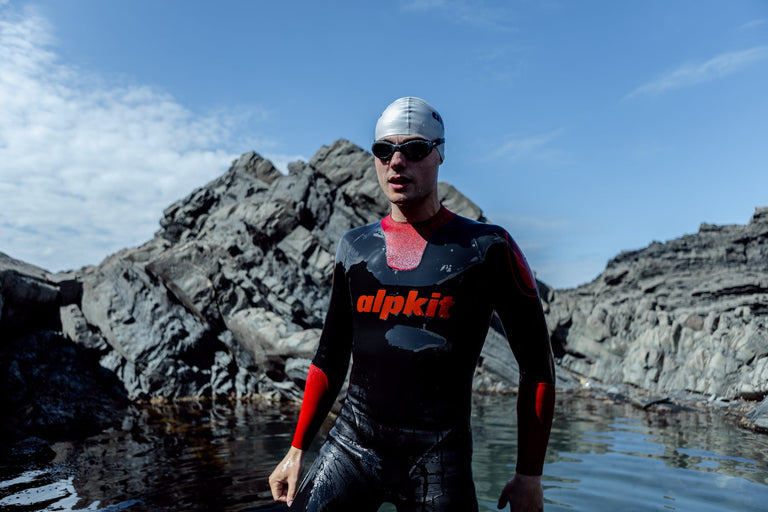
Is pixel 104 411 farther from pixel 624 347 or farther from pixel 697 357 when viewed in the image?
pixel 624 347

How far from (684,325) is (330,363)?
18.0 meters

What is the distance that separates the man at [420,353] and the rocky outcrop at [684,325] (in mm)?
12129

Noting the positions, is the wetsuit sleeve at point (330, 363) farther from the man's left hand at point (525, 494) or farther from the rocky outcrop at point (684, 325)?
the rocky outcrop at point (684, 325)

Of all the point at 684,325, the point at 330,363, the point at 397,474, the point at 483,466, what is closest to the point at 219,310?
the point at 483,466

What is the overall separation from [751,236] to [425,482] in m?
41.8

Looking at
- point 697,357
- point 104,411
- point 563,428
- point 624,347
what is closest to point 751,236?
point 624,347

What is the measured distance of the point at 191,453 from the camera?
23.5 feet

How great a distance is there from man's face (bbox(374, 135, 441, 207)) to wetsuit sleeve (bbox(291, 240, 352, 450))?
41 cm

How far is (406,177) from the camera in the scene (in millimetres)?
2279

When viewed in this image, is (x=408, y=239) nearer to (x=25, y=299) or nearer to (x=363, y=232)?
(x=363, y=232)

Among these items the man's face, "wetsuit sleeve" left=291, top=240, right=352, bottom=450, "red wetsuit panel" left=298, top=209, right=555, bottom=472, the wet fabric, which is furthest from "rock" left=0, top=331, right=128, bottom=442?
the man's face

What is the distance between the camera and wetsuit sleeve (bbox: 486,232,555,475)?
213cm

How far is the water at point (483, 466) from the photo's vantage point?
16.2ft

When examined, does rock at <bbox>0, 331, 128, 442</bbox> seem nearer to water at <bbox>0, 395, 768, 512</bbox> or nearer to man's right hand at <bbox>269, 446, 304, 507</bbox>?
water at <bbox>0, 395, 768, 512</bbox>
